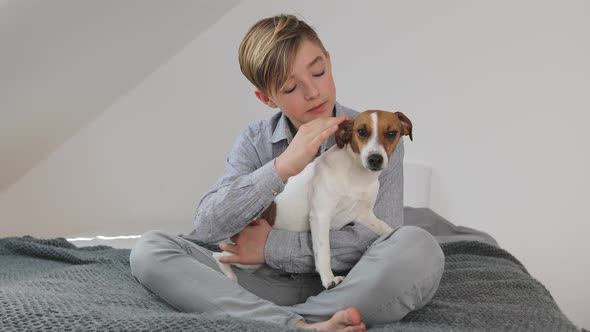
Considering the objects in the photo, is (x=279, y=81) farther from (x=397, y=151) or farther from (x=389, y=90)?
(x=389, y=90)

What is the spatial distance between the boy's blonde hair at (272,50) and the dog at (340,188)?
183 millimetres

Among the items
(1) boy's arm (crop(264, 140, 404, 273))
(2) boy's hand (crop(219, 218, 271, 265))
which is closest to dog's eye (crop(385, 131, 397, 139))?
(1) boy's arm (crop(264, 140, 404, 273))

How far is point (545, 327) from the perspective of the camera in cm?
128

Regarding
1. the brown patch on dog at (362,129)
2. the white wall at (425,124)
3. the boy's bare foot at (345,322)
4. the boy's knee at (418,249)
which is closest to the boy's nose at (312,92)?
the brown patch on dog at (362,129)

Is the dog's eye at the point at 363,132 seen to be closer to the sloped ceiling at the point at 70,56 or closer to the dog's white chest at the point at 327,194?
the dog's white chest at the point at 327,194

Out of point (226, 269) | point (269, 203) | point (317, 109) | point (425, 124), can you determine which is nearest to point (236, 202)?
point (269, 203)

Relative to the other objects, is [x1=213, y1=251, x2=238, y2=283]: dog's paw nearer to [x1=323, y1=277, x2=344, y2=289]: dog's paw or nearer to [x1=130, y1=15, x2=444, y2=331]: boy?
[x1=130, y1=15, x2=444, y2=331]: boy

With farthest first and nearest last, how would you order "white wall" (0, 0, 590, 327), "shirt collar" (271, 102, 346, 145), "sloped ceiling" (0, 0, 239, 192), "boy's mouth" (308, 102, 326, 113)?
"white wall" (0, 0, 590, 327), "sloped ceiling" (0, 0, 239, 192), "shirt collar" (271, 102, 346, 145), "boy's mouth" (308, 102, 326, 113)

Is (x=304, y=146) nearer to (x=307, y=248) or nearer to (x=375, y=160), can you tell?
(x=375, y=160)

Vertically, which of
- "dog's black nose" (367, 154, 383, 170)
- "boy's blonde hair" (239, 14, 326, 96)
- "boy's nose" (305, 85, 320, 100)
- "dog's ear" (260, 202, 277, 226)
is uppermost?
"boy's blonde hair" (239, 14, 326, 96)

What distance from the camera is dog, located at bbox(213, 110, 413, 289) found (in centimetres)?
136

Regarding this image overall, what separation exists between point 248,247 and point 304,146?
0.92 ft

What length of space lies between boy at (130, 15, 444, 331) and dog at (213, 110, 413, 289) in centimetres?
3

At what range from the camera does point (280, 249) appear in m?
1.44
